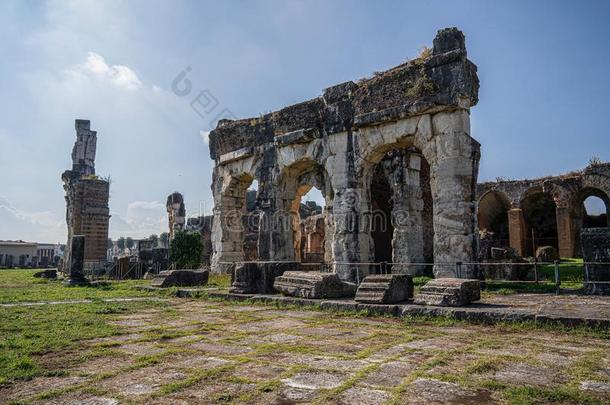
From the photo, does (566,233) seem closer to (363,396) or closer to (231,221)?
(231,221)

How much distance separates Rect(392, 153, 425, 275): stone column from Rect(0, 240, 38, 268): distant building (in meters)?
52.0

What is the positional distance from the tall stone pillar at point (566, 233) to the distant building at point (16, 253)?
53.8 metres

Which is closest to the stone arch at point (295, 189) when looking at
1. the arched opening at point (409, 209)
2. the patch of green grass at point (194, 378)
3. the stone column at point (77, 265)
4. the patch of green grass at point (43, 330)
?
the arched opening at point (409, 209)

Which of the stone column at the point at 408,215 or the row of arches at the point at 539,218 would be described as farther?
the row of arches at the point at 539,218

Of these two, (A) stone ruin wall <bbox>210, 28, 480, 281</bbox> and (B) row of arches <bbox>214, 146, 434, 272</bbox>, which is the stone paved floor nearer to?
(A) stone ruin wall <bbox>210, 28, 480, 281</bbox>

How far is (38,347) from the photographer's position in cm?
459

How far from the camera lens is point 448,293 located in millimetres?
6781

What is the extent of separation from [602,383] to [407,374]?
136cm

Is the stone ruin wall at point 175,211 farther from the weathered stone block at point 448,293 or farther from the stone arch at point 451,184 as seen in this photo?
the weathered stone block at point 448,293

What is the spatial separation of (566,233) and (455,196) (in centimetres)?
1709

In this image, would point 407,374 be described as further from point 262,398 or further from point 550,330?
point 550,330

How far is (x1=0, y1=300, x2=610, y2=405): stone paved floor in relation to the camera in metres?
3.03

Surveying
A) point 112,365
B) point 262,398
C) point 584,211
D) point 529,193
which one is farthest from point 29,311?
point 584,211

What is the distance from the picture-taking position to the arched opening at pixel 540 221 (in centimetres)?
2727
